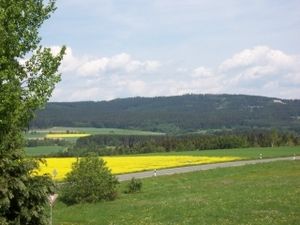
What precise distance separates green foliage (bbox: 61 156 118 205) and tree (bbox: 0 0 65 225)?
2115 centimetres

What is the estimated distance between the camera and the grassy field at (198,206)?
1075 inches

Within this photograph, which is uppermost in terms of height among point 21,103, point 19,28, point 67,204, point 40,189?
point 19,28

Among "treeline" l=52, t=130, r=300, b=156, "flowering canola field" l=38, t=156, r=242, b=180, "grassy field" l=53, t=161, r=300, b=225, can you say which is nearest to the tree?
"grassy field" l=53, t=161, r=300, b=225

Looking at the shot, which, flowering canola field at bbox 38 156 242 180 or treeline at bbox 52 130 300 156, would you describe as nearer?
flowering canola field at bbox 38 156 242 180

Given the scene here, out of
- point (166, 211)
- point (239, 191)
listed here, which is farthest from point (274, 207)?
Result: point (239, 191)

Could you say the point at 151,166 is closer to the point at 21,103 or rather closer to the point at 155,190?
the point at 155,190

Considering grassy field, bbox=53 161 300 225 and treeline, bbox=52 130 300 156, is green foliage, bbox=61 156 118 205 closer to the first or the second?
grassy field, bbox=53 161 300 225

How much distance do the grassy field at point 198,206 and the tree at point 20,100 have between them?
9.34m

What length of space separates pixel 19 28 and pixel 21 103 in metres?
2.33

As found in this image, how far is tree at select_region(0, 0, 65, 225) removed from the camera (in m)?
15.8

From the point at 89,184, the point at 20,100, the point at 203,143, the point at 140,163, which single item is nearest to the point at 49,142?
the point at 203,143

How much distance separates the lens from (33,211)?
19.5m

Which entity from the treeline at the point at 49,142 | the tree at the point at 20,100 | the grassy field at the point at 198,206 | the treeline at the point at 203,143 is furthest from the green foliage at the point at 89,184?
the treeline at the point at 49,142

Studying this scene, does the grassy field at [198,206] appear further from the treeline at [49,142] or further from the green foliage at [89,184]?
the treeline at [49,142]
